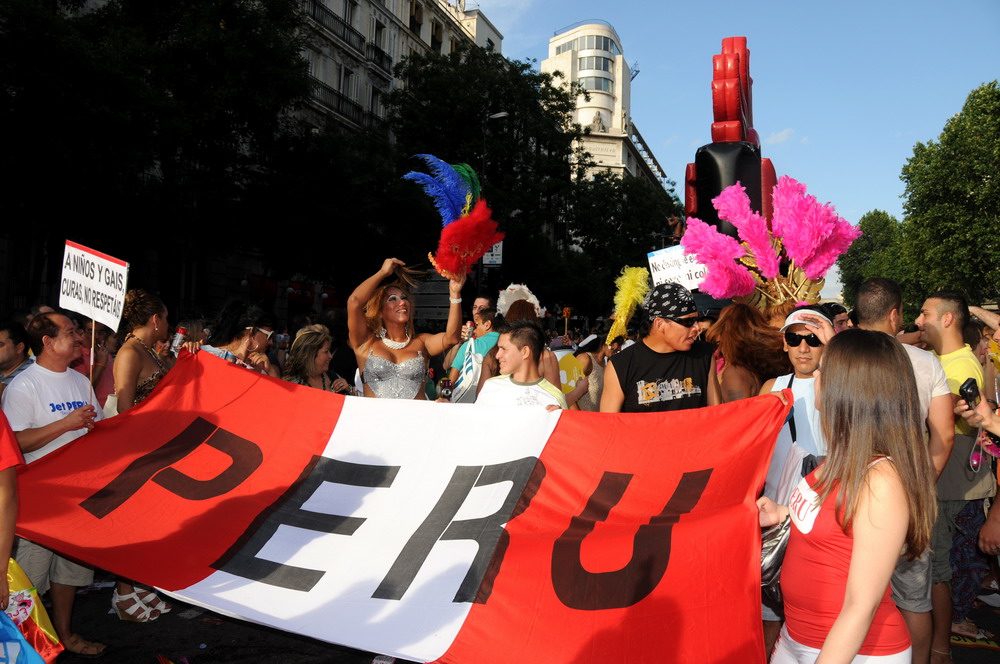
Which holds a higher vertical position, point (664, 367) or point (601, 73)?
point (601, 73)

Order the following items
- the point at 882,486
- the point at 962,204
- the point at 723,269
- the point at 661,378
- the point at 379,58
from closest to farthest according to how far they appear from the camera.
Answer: the point at 882,486, the point at 661,378, the point at 723,269, the point at 379,58, the point at 962,204

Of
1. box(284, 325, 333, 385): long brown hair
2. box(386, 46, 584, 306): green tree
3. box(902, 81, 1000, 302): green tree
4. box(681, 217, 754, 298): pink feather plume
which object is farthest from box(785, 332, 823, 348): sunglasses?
box(902, 81, 1000, 302): green tree

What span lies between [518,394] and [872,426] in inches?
116

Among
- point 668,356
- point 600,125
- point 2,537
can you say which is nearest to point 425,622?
point 2,537

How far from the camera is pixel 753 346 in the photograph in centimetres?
494

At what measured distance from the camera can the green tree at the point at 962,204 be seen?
125 feet

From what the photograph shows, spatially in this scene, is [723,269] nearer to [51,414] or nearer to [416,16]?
[51,414]

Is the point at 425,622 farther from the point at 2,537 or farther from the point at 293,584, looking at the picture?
the point at 2,537

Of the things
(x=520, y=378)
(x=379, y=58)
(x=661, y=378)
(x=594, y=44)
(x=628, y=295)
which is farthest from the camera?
(x=594, y=44)

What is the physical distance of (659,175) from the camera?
134 m

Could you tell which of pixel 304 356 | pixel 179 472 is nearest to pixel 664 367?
pixel 179 472

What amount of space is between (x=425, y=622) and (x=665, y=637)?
1.04 m

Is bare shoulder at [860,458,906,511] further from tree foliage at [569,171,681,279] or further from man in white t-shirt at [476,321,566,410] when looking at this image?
tree foliage at [569,171,681,279]

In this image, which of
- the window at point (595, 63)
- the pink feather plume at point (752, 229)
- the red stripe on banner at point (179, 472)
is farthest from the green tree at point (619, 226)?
the window at point (595, 63)
